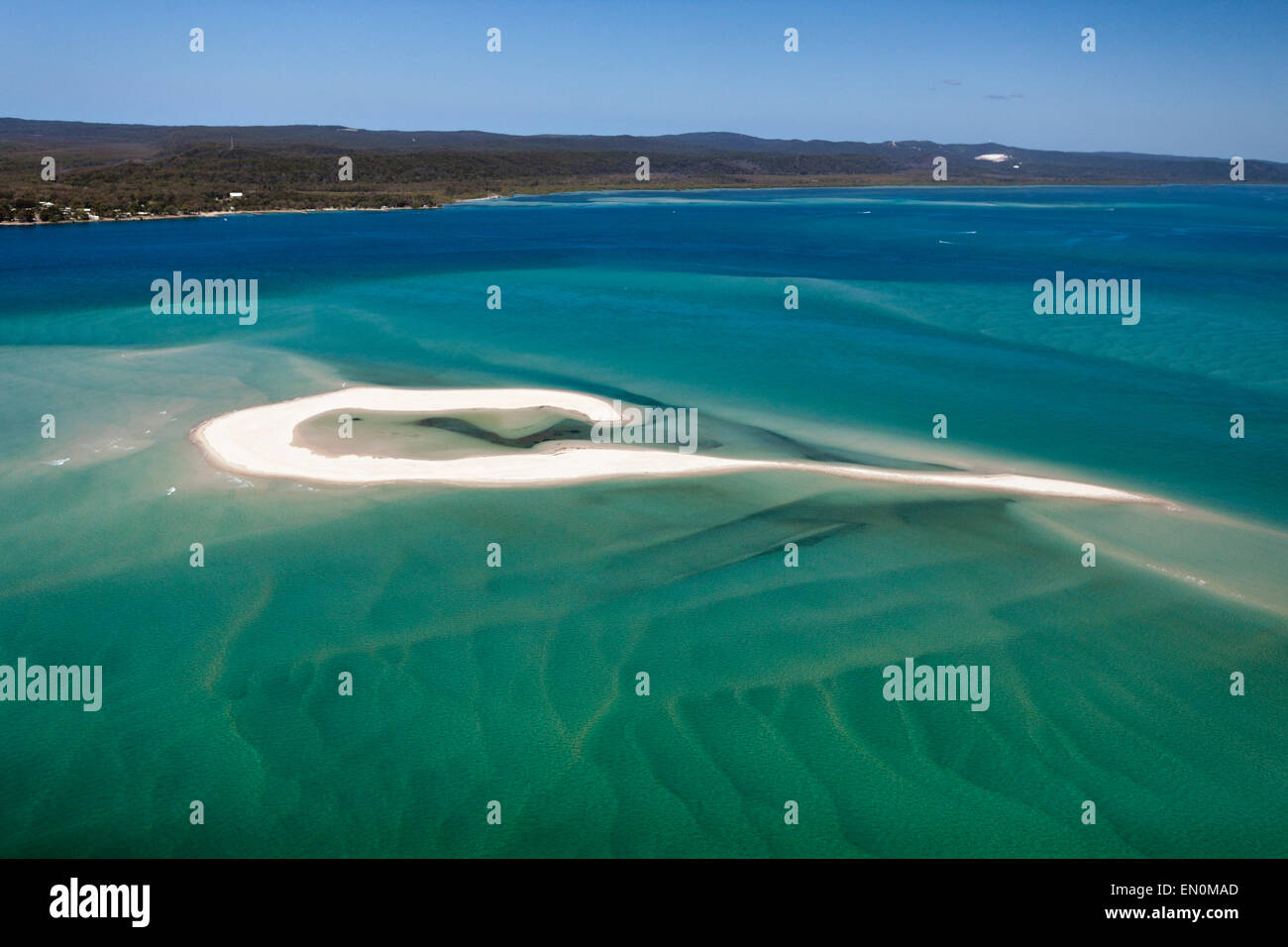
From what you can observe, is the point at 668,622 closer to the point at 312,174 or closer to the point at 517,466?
the point at 517,466

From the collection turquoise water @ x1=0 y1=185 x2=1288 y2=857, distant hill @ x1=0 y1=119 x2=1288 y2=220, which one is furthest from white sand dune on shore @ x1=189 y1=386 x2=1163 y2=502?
distant hill @ x1=0 y1=119 x2=1288 y2=220

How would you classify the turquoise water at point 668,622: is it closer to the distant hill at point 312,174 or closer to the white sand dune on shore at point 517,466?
the white sand dune on shore at point 517,466

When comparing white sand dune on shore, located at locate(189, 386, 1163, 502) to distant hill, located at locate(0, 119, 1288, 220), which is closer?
white sand dune on shore, located at locate(189, 386, 1163, 502)

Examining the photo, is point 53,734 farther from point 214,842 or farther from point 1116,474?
point 1116,474

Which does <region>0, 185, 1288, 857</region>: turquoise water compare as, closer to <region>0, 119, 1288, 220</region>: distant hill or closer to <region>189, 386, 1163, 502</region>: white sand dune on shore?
<region>189, 386, 1163, 502</region>: white sand dune on shore

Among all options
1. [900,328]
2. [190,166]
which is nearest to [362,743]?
[900,328]

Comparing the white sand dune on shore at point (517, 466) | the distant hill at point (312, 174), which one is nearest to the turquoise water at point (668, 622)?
the white sand dune on shore at point (517, 466)

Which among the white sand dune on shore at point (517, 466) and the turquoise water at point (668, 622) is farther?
the white sand dune on shore at point (517, 466)

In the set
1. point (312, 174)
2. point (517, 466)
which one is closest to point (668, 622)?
point (517, 466)
